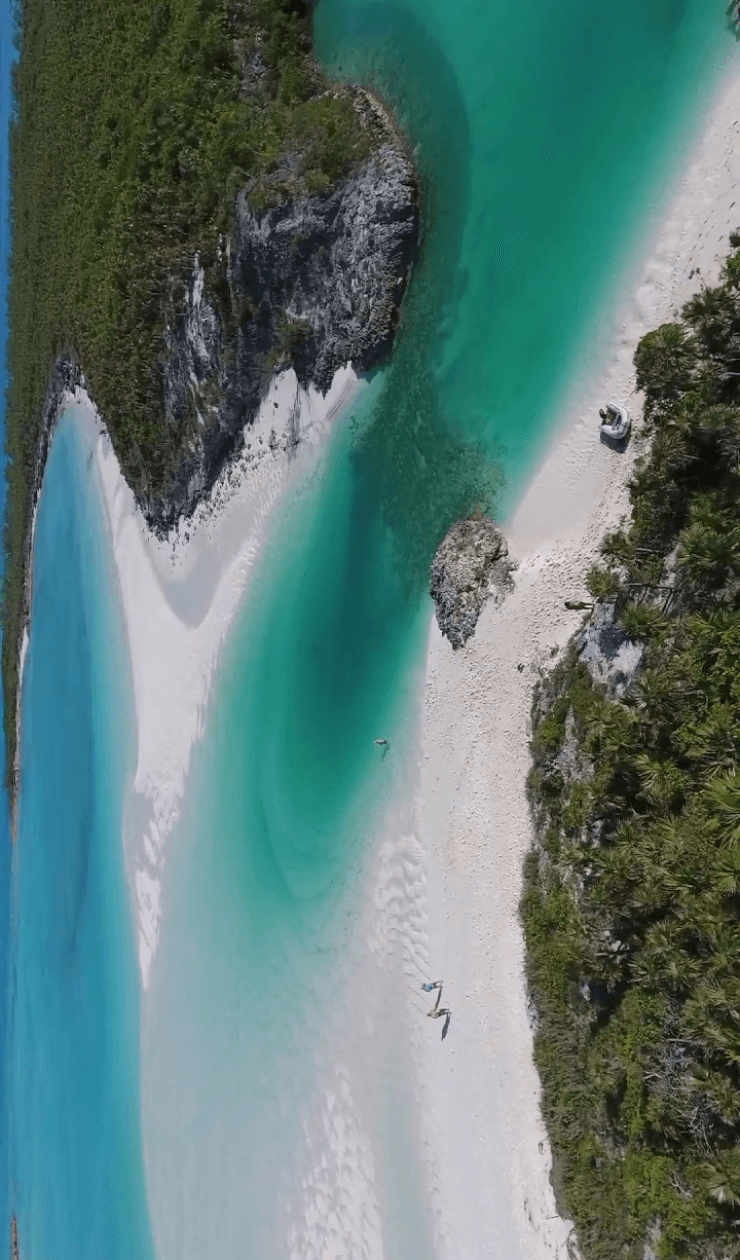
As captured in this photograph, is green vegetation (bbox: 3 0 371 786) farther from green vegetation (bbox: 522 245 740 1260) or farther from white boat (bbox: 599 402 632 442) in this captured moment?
green vegetation (bbox: 522 245 740 1260)

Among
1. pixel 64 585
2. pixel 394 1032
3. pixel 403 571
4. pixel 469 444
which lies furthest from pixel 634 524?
pixel 64 585

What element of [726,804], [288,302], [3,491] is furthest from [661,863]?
[3,491]

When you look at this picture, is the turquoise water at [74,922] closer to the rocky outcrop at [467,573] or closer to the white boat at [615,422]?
the rocky outcrop at [467,573]

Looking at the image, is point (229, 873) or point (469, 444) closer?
point (469, 444)

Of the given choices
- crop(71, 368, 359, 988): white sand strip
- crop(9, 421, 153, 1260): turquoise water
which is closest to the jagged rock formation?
crop(71, 368, 359, 988): white sand strip

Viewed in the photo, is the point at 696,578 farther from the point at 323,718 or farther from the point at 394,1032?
the point at 394,1032
